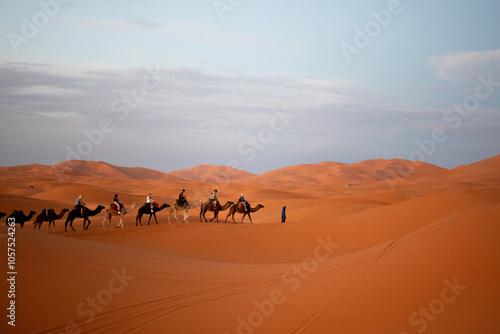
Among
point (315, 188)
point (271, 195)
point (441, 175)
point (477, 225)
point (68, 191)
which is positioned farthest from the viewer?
point (441, 175)

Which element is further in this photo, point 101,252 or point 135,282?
point 101,252

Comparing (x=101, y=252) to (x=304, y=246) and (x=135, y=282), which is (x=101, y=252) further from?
(x=304, y=246)

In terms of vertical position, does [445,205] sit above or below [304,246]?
above

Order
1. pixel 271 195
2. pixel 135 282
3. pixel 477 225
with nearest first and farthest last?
pixel 135 282 → pixel 477 225 → pixel 271 195

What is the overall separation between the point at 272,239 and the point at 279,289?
11.0 metres

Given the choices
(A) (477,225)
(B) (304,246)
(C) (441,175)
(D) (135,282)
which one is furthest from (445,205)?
(C) (441,175)

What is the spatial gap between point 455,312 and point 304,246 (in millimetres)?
11825

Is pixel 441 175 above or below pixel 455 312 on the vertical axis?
above

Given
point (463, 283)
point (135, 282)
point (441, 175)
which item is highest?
point (441, 175)

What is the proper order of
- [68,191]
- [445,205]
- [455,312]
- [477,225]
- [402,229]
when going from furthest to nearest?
[68,191] → [445,205] → [402,229] → [477,225] → [455,312]

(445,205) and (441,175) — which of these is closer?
(445,205)

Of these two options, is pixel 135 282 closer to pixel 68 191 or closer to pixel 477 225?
pixel 477 225

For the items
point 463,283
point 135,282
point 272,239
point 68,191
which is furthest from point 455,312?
point 68,191

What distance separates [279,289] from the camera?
9.92 meters
